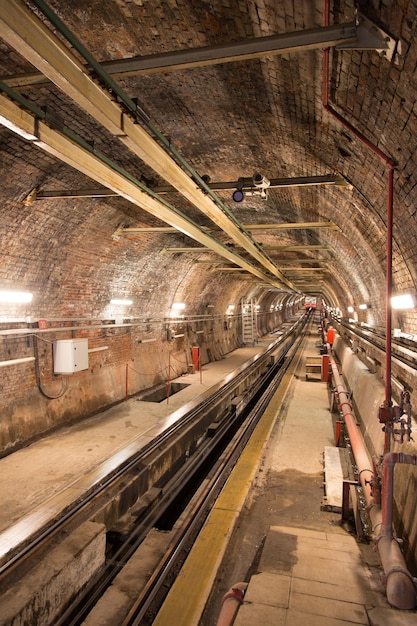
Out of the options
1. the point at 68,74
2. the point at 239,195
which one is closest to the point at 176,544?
the point at 239,195

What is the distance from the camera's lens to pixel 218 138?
6.08 m

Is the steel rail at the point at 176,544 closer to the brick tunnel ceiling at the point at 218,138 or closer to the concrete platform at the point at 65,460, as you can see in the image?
the concrete platform at the point at 65,460

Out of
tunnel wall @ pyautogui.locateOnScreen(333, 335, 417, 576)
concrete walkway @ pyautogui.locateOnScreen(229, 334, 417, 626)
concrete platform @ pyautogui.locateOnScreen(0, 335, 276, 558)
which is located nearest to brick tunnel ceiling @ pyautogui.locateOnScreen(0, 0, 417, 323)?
tunnel wall @ pyautogui.locateOnScreen(333, 335, 417, 576)

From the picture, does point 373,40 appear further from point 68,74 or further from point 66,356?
point 66,356

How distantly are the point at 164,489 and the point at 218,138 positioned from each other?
641cm

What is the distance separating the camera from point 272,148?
5988 mm

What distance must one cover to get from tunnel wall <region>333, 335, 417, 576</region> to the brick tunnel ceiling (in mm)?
2031

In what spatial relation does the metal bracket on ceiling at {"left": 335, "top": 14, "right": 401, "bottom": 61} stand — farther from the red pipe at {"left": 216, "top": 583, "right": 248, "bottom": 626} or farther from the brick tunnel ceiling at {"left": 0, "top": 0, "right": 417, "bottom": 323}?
the red pipe at {"left": 216, "top": 583, "right": 248, "bottom": 626}

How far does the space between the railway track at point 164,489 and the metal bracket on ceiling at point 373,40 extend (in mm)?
5486

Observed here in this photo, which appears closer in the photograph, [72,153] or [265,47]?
[265,47]

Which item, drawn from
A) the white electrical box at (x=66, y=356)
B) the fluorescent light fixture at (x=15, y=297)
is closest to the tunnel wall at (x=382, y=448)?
the white electrical box at (x=66, y=356)

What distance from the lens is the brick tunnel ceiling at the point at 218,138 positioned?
3.36m

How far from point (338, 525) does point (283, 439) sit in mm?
3152

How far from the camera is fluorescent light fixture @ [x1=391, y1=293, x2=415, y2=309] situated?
540cm
